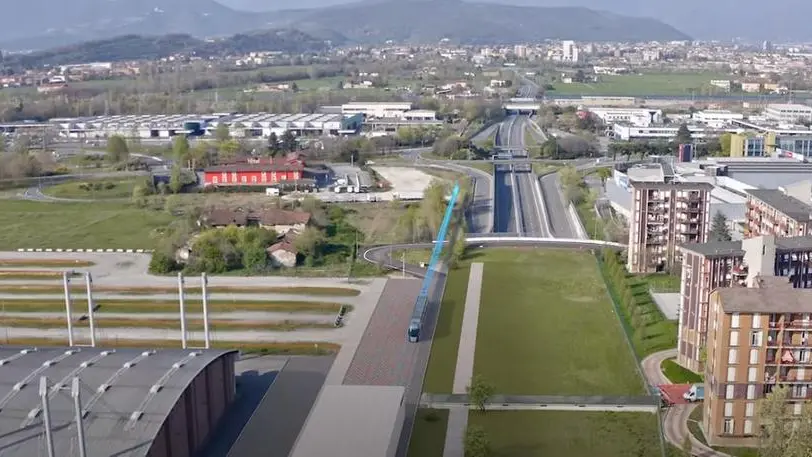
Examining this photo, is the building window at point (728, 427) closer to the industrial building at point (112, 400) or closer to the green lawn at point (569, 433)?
the green lawn at point (569, 433)

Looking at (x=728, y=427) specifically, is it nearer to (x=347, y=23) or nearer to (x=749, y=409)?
(x=749, y=409)

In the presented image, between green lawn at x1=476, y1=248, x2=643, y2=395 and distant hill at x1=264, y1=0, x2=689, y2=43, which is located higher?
distant hill at x1=264, y1=0, x2=689, y2=43

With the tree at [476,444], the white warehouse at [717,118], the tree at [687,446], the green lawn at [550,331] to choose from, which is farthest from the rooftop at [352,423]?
the white warehouse at [717,118]

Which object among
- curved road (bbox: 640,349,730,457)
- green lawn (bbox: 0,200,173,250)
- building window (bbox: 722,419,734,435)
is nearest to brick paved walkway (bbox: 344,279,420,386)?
curved road (bbox: 640,349,730,457)

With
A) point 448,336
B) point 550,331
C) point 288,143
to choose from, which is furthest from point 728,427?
point 288,143

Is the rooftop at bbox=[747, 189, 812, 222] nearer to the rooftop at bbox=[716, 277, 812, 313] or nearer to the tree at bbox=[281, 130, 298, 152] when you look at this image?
the rooftop at bbox=[716, 277, 812, 313]

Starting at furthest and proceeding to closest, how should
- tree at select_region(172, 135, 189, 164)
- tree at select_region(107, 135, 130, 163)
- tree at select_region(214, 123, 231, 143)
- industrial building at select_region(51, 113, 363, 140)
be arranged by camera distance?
industrial building at select_region(51, 113, 363, 140) → tree at select_region(214, 123, 231, 143) → tree at select_region(107, 135, 130, 163) → tree at select_region(172, 135, 189, 164)

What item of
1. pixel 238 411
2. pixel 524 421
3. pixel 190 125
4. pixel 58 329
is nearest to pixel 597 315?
pixel 524 421

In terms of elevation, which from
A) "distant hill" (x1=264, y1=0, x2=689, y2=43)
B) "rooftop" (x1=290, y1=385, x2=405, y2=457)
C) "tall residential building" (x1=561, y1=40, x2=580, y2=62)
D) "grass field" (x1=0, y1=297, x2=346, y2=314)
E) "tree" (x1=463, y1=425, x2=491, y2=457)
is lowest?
"grass field" (x1=0, y1=297, x2=346, y2=314)
